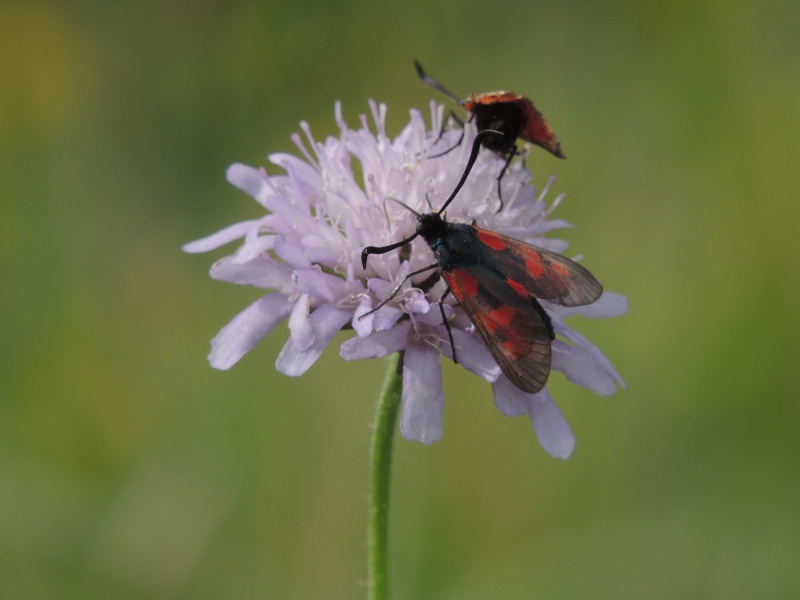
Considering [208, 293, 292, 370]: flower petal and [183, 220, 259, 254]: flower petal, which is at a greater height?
[183, 220, 259, 254]: flower petal

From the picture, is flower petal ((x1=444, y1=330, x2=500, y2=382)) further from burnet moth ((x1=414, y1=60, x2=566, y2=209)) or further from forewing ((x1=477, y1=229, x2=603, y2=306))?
burnet moth ((x1=414, y1=60, x2=566, y2=209))

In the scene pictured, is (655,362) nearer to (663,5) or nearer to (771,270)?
(771,270)

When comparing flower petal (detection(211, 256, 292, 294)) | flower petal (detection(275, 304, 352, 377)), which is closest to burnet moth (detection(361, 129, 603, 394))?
flower petal (detection(275, 304, 352, 377))

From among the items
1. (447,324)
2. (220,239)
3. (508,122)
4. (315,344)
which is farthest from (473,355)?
(220,239)

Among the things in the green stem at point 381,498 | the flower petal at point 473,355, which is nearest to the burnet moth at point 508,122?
the flower petal at point 473,355

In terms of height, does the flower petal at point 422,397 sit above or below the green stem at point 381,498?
above

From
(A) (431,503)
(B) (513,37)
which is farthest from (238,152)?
(A) (431,503)

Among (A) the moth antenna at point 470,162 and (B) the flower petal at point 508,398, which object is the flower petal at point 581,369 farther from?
(A) the moth antenna at point 470,162

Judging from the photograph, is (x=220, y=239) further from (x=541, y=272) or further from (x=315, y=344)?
(x=541, y=272)
